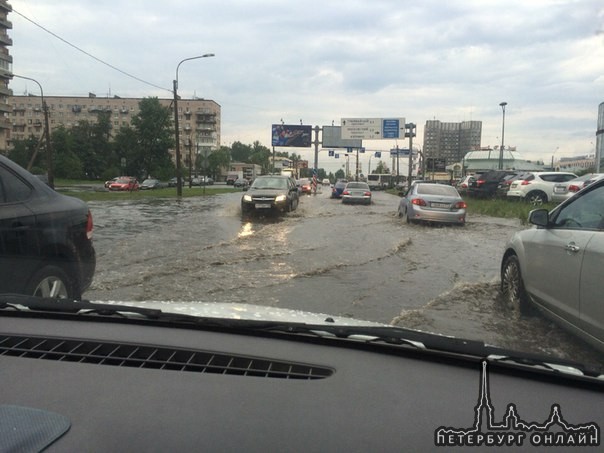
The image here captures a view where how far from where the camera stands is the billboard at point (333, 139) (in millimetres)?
50250

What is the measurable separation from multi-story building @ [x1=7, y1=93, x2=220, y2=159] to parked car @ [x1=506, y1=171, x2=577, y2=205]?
301 feet

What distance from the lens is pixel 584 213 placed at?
4.09 meters

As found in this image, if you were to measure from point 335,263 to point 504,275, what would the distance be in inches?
138

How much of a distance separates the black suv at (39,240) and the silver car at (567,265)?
4.26 metres

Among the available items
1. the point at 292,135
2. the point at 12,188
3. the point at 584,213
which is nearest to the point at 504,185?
the point at 584,213

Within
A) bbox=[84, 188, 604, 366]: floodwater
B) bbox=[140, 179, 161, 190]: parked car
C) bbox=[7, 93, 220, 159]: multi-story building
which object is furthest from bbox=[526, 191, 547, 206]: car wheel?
bbox=[7, 93, 220, 159]: multi-story building

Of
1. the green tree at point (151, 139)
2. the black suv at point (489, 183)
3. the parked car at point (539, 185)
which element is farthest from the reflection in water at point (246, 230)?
the green tree at point (151, 139)

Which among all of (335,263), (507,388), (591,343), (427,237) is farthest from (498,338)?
(427,237)

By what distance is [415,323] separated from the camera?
5.05m

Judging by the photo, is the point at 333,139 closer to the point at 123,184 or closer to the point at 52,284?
the point at 123,184

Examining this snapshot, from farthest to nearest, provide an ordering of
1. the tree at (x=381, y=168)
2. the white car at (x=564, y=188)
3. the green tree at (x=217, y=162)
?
1. the tree at (x=381, y=168)
2. the green tree at (x=217, y=162)
3. the white car at (x=564, y=188)

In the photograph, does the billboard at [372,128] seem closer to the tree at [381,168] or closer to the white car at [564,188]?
the white car at [564,188]

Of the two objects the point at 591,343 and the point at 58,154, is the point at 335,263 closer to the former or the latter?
Answer: the point at 591,343

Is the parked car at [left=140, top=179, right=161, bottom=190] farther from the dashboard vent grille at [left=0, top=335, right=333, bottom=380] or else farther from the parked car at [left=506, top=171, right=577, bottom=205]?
the dashboard vent grille at [left=0, top=335, right=333, bottom=380]
